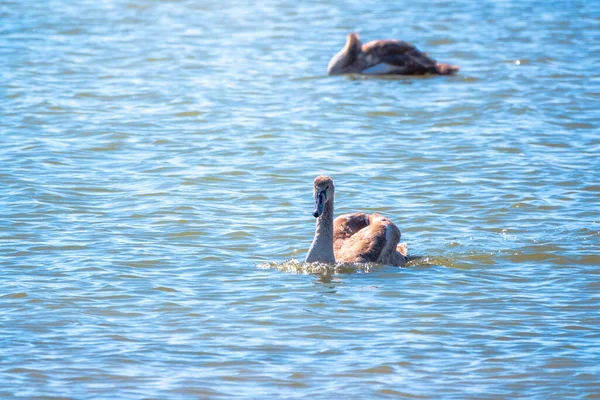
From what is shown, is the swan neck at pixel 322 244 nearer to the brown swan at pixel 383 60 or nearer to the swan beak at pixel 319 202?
the swan beak at pixel 319 202

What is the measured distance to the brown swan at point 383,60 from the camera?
2353 centimetres

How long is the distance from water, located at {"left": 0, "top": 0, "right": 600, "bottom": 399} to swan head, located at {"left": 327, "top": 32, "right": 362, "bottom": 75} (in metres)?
0.24

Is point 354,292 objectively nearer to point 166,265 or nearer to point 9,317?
point 166,265

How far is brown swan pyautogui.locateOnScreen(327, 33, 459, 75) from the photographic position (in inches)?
926

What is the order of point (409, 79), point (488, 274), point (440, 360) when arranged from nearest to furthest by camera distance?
point (440, 360), point (488, 274), point (409, 79)

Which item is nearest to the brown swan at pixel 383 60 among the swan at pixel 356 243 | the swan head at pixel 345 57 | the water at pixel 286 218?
the swan head at pixel 345 57

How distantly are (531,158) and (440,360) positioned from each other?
7.88 meters

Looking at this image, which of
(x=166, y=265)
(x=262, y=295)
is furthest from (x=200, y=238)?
(x=262, y=295)

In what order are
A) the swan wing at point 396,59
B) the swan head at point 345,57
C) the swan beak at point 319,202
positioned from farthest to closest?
the swan wing at point 396,59
the swan head at point 345,57
the swan beak at point 319,202

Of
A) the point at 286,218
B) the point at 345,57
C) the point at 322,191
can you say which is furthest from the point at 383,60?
the point at 322,191

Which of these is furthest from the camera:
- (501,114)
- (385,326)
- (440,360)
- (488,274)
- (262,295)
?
(501,114)

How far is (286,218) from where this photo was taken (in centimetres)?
1409

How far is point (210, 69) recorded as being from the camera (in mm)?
24516

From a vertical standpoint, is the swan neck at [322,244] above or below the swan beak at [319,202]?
below
